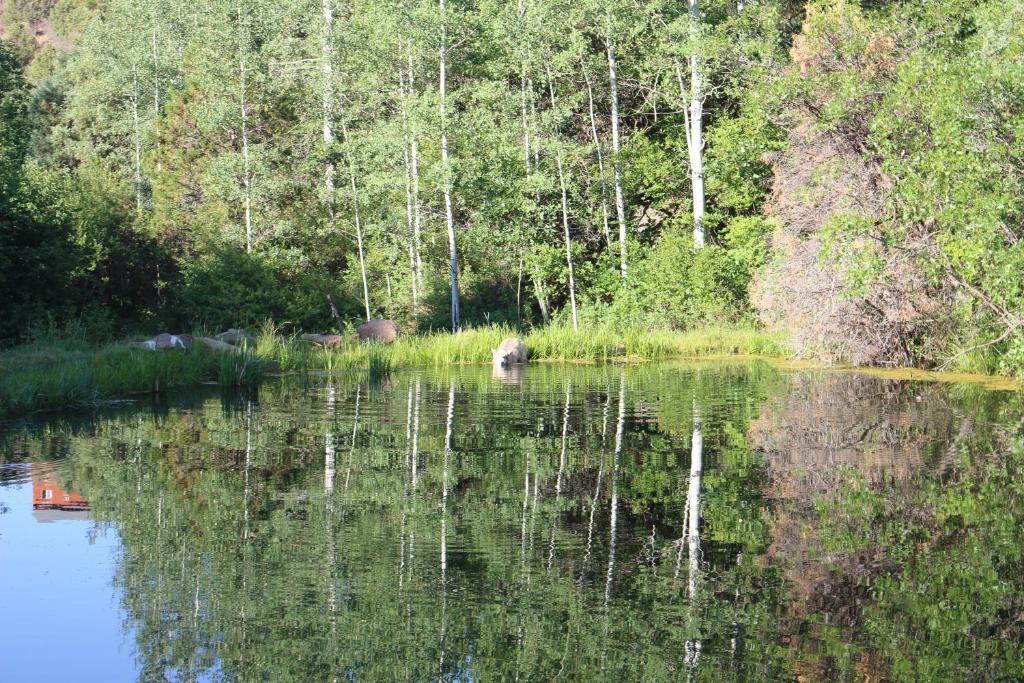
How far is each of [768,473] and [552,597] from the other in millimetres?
4550

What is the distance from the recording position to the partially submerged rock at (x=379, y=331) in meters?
27.1

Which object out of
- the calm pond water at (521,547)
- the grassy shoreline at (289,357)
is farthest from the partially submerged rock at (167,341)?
the calm pond water at (521,547)

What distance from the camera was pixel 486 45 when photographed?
100 feet

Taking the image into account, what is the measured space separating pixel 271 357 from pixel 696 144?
12977mm

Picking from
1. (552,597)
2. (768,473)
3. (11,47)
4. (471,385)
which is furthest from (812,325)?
(11,47)

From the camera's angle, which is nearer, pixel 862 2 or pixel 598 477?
pixel 598 477

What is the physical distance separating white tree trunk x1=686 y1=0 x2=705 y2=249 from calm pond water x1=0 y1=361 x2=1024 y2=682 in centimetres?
1456

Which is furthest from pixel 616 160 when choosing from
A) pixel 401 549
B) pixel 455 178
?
pixel 401 549

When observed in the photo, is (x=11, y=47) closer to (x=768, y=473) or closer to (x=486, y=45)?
(x=486, y=45)

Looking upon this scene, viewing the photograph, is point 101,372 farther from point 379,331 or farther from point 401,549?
point 401,549

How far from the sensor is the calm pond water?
639cm

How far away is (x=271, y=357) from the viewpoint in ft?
71.7

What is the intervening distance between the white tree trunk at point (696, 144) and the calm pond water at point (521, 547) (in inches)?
573

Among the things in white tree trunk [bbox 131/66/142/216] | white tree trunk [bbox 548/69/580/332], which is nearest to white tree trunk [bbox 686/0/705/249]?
white tree trunk [bbox 548/69/580/332]
